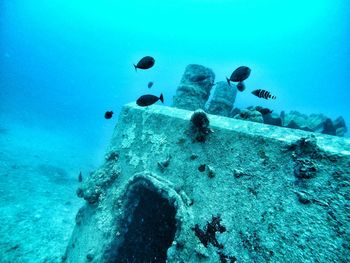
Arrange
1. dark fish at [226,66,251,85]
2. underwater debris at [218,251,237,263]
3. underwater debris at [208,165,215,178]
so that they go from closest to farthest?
underwater debris at [218,251,237,263], underwater debris at [208,165,215,178], dark fish at [226,66,251,85]

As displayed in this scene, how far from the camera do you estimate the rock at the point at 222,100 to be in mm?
7160

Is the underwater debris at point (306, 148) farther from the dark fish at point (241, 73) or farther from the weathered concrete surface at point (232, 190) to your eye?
the dark fish at point (241, 73)

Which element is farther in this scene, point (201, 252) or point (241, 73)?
point (241, 73)

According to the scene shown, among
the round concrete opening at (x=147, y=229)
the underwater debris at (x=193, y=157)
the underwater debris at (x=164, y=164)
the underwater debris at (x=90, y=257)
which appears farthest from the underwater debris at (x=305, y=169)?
the underwater debris at (x=90, y=257)

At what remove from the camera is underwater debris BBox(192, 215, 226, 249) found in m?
2.76

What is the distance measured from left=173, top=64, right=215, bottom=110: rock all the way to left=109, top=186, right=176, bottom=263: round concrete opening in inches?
130

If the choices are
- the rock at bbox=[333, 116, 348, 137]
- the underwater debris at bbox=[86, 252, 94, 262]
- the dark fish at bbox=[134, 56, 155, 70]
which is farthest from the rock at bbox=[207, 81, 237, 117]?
the rock at bbox=[333, 116, 348, 137]

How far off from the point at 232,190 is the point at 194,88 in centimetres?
421

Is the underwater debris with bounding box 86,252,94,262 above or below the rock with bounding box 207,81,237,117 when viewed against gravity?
below

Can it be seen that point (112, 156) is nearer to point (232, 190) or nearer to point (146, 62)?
point (146, 62)

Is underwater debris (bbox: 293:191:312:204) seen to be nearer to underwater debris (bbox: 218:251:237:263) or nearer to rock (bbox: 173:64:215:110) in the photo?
underwater debris (bbox: 218:251:237:263)

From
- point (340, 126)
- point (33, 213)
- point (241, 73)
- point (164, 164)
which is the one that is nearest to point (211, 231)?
point (164, 164)

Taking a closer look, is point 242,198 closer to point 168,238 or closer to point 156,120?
point 168,238

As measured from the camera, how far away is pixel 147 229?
12.5 ft
